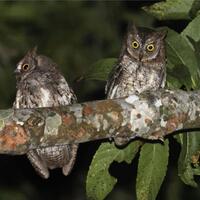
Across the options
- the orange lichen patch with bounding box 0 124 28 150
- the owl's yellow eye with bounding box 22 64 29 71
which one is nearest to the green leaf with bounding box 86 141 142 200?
the orange lichen patch with bounding box 0 124 28 150

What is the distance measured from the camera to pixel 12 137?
3.68 m

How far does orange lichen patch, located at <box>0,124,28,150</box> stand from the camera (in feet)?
12.0

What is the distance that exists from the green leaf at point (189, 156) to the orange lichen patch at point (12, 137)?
1054 millimetres

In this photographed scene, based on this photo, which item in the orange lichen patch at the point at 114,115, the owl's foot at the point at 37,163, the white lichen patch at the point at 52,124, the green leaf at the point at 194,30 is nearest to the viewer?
the white lichen patch at the point at 52,124

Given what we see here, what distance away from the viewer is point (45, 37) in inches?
354

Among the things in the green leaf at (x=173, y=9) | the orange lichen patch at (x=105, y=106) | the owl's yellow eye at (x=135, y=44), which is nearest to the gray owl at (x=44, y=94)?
the owl's yellow eye at (x=135, y=44)

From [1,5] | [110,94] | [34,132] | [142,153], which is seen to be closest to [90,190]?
[142,153]

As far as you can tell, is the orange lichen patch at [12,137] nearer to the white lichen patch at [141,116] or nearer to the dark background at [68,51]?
the white lichen patch at [141,116]

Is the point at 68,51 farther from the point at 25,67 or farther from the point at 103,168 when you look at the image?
the point at 103,168

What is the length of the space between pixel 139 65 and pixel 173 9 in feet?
3.59

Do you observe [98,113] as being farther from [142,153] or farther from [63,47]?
[63,47]

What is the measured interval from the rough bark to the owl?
45.7 inches

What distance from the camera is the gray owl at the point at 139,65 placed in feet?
18.2

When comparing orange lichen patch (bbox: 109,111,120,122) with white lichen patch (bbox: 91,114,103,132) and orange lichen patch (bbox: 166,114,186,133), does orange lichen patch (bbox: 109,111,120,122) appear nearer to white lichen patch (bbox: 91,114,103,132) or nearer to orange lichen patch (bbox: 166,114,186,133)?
white lichen patch (bbox: 91,114,103,132)
